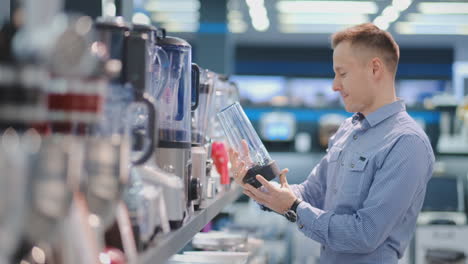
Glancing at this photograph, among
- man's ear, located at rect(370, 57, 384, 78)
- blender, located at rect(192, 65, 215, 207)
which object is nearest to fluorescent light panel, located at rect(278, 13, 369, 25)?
man's ear, located at rect(370, 57, 384, 78)

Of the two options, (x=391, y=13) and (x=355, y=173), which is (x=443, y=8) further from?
(x=355, y=173)

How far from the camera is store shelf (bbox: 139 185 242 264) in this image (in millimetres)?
1248

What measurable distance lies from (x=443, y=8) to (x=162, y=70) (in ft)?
27.0

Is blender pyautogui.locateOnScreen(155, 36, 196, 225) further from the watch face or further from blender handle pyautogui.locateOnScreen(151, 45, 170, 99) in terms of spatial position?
the watch face

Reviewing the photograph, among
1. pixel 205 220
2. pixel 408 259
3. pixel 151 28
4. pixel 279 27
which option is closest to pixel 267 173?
pixel 205 220

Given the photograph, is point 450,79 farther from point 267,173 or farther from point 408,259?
point 267,173

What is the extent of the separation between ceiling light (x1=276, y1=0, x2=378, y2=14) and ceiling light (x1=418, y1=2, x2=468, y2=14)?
70 centimetres

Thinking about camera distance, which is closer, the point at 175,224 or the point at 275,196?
the point at 175,224

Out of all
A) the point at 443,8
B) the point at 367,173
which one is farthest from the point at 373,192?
the point at 443,8

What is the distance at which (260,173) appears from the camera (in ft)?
8.20

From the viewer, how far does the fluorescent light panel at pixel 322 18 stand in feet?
32.8

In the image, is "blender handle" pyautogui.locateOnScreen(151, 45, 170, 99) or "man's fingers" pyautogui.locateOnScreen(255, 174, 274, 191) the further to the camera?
"man's fingers" pyautogui.locateOnScreen(255, 174, 274, 191)

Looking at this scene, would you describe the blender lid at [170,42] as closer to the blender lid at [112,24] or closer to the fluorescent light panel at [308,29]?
the blender lid at [112,24]

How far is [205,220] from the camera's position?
2.12 metres
